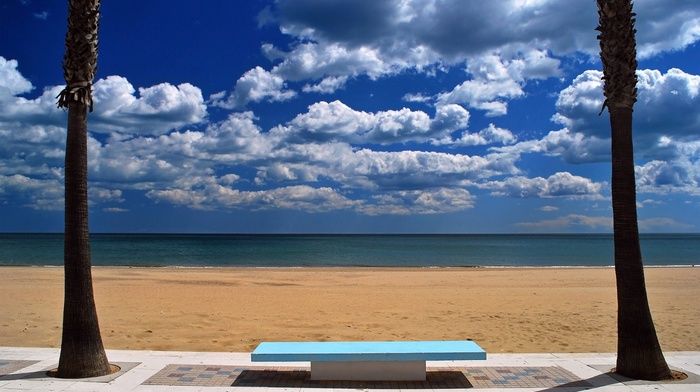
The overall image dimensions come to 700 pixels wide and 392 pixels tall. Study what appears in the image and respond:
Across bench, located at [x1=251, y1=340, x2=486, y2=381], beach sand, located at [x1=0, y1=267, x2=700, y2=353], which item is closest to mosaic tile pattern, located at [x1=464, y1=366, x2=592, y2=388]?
bench, located at [x1=251, y1=340, x2=486, y2=381]

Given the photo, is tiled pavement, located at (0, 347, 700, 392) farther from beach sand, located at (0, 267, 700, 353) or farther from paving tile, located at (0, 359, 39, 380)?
beach sand, located at (0, 267, 700, 353)

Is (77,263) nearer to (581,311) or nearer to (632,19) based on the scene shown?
(632,19)

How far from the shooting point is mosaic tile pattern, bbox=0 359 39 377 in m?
7.23

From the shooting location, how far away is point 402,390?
21.4 feet

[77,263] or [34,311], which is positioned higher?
[77,263]

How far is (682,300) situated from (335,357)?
13.7 meters

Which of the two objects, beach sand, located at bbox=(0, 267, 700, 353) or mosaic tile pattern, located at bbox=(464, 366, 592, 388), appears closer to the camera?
mosaic tile pattern, located at bbox=(464, 366, 592, 388)

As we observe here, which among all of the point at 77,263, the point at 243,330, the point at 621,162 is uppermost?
the point at 621,162

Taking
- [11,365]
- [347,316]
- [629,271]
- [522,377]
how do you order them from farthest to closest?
[347,316] → [11,365] → [629,271] → [522,377]

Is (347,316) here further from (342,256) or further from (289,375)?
(342,256)

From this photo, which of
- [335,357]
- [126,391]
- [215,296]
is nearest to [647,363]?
[335,357]

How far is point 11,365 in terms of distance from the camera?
7.58m

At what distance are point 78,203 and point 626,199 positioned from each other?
731cm

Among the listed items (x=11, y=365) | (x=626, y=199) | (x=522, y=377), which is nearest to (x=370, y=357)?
(x=522, y=377)
